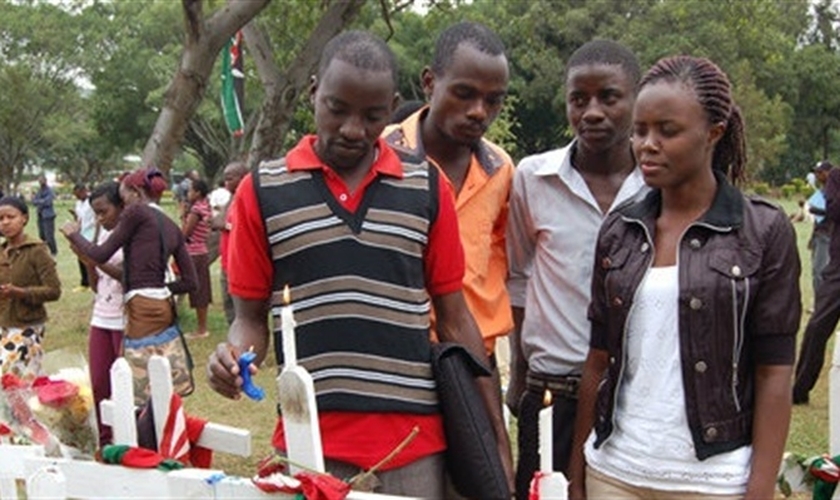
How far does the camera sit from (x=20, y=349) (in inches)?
256

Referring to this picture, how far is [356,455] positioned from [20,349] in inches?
188

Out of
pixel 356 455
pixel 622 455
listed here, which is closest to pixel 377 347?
pixel 356 455

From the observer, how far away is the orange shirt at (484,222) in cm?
297

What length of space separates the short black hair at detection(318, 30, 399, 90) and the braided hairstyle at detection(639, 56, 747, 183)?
0.61 m

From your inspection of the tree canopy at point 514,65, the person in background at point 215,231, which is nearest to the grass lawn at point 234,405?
the person in background at point 215,231

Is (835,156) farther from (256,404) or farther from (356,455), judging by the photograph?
(356,455)

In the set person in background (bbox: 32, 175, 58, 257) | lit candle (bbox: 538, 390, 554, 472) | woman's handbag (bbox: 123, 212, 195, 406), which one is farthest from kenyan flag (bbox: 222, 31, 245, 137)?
person in background (bbox: 32, 175, 58, 257)

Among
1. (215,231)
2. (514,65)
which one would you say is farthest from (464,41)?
(514,65)

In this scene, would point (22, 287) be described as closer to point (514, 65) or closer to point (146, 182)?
point (146, 182)

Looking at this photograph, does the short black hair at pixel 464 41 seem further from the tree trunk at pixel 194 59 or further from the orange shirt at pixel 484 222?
the tree trunk at pixel 194 59

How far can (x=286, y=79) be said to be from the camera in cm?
942

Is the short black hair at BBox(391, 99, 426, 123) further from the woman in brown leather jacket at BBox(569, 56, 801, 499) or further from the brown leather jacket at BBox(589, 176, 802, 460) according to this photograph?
the brown leather jacket at BBox(589, 176, 802, 460)

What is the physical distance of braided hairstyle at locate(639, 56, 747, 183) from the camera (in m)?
2.36

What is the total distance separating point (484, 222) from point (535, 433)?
2.24ft
